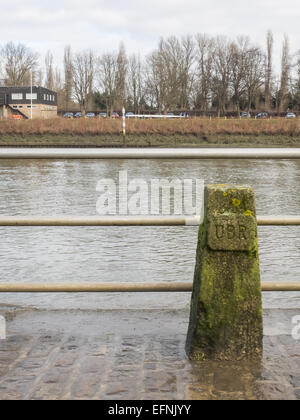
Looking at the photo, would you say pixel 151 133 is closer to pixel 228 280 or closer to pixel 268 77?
pixel 268 77

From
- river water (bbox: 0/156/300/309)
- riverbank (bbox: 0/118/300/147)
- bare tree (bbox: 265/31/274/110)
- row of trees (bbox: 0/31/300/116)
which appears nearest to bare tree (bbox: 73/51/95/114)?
row of trees (bbox: 0/31/300/116)

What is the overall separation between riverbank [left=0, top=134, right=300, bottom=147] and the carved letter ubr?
3898 centimetres

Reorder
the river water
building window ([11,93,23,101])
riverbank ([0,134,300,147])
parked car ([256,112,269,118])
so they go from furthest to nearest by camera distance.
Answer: building window ([11,93,23,101]) < parked car ([256,112,269,118]) < riverbank ([0,134,300,147]) < the river water

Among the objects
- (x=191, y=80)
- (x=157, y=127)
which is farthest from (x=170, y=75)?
(x=157, y=127)

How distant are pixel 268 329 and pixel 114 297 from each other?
8.40 feet

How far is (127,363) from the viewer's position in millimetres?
2955

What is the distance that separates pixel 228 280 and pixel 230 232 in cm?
23

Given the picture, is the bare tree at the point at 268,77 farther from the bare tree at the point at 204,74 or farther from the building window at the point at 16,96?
the building window at the point at 16,96

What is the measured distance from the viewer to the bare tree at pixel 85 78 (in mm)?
78825

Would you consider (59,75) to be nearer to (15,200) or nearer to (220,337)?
(15,200)

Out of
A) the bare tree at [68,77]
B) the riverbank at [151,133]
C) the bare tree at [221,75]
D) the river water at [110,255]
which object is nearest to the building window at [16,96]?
the bare tree at [68,77]

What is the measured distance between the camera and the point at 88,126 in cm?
4459

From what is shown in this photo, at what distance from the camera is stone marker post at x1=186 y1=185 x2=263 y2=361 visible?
2908mm

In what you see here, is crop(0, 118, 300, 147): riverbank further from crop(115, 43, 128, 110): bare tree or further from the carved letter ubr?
the carved letter ubr
